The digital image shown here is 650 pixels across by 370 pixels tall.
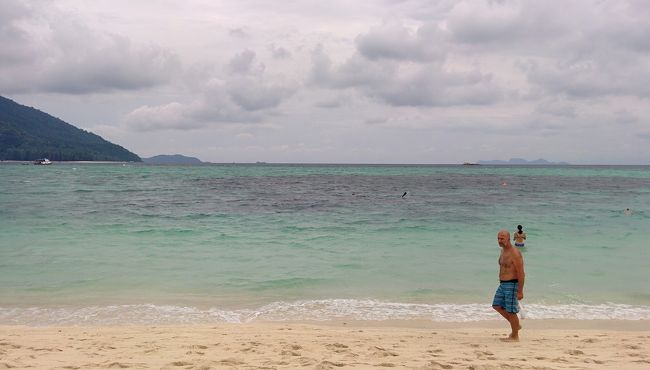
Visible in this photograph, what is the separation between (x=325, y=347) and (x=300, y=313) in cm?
295

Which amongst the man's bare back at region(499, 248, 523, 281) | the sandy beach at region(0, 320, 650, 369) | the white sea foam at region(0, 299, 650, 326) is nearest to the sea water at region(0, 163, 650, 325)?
the white sea foam at region(0, 299, 650, 326)

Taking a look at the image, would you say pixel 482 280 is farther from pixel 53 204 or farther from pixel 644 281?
pixel 53 204

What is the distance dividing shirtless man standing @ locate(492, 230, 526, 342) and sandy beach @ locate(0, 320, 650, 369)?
36 centimetres

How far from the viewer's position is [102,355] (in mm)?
7164

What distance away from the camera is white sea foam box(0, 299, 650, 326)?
10.0 meters

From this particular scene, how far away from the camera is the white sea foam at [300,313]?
10.0 metres

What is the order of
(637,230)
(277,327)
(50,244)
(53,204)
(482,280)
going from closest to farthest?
(277,327) → (482,280) → (50,244) → (637,230) → (53,204)

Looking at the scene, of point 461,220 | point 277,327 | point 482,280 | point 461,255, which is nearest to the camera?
point 277,327

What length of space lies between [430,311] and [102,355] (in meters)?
6.55

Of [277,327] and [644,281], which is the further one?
[644,281]

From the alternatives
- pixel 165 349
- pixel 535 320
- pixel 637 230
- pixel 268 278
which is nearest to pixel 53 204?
pixel 268 278

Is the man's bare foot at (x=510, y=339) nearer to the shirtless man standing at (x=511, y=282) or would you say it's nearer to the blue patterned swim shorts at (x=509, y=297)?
the shirtless man standing at (x=511, y=282)

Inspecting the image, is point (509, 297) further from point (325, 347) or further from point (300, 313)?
point (300, 313)

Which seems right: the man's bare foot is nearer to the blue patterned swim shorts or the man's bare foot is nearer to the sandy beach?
the sandy beach
